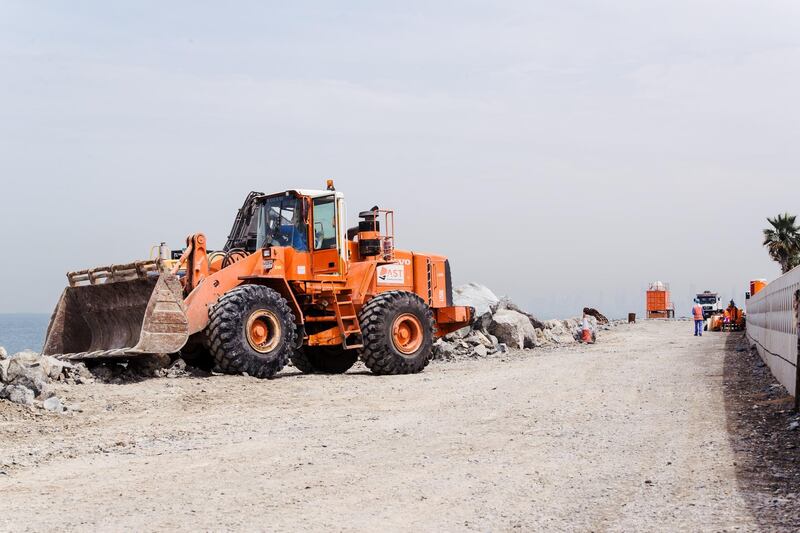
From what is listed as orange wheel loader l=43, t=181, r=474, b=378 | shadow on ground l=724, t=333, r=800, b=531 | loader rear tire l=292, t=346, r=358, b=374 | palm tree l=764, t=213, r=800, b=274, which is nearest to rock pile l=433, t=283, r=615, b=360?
orange wheel loader l=43, t=181, r=474, b=378

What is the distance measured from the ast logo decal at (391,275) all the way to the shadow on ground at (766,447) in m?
6.47

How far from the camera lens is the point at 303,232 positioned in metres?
16.0

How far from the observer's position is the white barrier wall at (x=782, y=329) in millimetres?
12117

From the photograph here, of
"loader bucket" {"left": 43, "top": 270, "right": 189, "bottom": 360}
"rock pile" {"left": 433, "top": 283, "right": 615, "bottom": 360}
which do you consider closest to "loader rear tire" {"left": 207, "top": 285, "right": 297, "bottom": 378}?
"loader bucket" {"left": 43, "top": 270, "right": 189, "bottom": 360}

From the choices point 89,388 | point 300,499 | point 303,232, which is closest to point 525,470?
point 300,499

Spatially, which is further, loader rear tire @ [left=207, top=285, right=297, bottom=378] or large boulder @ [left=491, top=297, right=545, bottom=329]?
large boulder @ [left=491, top=297, right=545, bottom=329]

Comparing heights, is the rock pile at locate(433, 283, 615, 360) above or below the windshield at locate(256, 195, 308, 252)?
below

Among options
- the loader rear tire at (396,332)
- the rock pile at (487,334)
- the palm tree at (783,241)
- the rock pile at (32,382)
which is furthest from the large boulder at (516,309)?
the palm tree at (783,241)

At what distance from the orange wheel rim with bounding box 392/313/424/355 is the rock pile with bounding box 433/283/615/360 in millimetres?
5488

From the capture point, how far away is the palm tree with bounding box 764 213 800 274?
182ft

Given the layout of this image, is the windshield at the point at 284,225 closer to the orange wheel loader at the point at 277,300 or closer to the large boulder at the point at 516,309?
the orange wheel loader at the point at 277,300

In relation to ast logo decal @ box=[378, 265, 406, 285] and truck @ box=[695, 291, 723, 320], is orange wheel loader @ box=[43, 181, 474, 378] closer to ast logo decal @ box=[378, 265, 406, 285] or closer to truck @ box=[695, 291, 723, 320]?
ast logo decal @ box=[378, 265, 406, 285]

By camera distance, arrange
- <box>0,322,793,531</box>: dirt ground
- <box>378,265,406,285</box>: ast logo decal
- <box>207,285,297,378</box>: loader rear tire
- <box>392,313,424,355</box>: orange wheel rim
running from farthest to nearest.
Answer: <box>378,265,406,285</box>: ast logo decal, <box>392,313,424,355</box>: orange wheel rim, <box>207,285,297,378</box>: loader rear tire, <box>0,322,793,531</box>: dirt ground

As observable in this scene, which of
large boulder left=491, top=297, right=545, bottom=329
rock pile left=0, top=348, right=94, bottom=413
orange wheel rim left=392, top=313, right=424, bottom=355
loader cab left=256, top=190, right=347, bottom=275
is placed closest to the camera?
rock pile left=0, top=348, right=94, bottom=413
